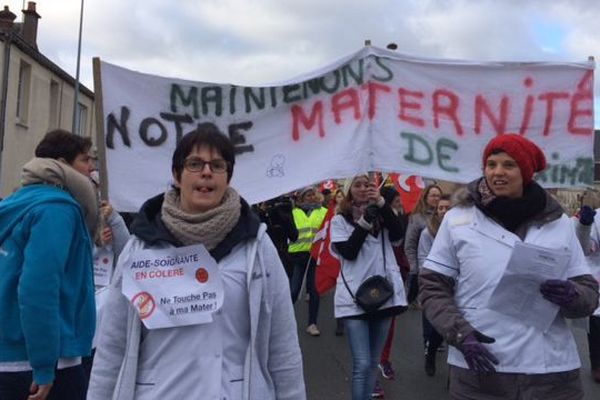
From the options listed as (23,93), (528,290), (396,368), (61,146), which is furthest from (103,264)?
(23,93)

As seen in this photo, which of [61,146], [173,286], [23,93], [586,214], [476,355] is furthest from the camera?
[23,93]

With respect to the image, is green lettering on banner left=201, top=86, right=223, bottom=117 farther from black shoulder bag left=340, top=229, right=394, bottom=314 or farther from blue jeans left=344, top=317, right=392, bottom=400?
blue jeans left=344, top=317, right=392, bottom=400

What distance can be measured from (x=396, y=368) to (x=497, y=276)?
13.4 feet

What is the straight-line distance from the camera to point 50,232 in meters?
2.74

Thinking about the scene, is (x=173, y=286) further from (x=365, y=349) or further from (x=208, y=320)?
(x=365, y=349)

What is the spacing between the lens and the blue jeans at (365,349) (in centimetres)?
461

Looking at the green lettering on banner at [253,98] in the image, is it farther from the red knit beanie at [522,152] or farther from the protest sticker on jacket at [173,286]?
the protest sticker on jacket at [173,286]

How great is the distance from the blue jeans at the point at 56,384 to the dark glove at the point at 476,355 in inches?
67.1

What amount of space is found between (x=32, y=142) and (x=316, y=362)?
20847mm

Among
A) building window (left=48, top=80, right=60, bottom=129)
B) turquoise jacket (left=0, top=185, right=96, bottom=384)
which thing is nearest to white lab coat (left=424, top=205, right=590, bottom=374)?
turquoise jacket (left=0, top=185, right=96, bottom=384)

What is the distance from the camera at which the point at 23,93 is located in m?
23.9

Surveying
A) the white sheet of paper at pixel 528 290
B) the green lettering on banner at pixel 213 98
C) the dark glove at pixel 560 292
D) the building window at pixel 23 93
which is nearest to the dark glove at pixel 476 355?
the white sheet of paper at pixel 528 290

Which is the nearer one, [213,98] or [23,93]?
[213,98]

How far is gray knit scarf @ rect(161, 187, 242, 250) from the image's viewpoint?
2236 mm
